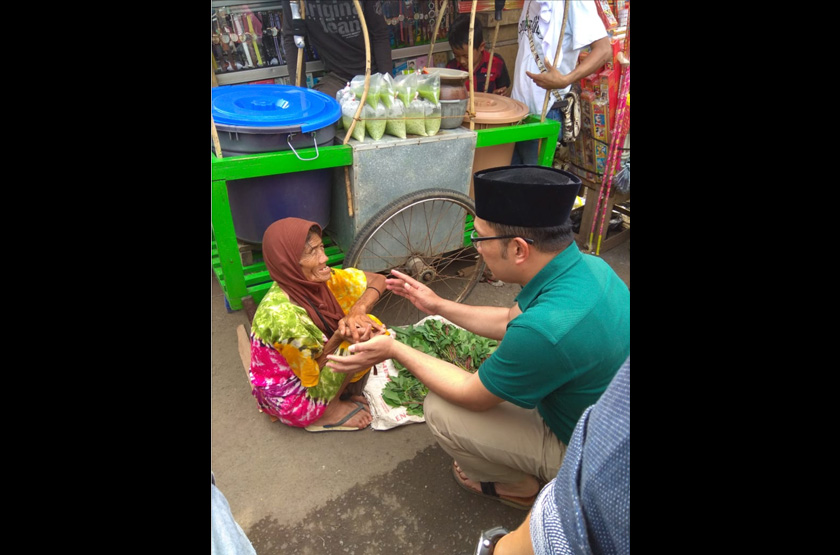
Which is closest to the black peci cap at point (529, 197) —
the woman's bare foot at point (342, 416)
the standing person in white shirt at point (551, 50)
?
the woman's bare foot at point (342, 416)

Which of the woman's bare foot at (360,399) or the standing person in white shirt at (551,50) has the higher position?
the standing person in white shirt at (551,50)

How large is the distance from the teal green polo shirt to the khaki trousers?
0.80 feet

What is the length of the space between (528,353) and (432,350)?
1626mm

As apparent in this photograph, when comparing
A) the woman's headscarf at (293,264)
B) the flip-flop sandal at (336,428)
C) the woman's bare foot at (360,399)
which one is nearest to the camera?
the woman's headscarf at (293,264)

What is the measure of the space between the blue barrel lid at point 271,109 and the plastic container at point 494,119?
108 cm

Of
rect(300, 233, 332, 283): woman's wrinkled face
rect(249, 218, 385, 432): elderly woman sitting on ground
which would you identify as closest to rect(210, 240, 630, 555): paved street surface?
rect(249, 218, 385, 432): elderly woman sitting on ground

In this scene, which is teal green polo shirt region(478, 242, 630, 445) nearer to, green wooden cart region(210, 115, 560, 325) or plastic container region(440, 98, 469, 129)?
green wooden cart region(210, 115, 560, 325)

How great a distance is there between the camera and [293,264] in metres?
2.44

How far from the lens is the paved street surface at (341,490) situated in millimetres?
2311

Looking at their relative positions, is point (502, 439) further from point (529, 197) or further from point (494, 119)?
point (494, 119)

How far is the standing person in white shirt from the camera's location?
3977 mm

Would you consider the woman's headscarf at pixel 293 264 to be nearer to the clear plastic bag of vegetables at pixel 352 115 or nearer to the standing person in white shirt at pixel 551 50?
the clear plastic bag of vegetables at pixel 352 115

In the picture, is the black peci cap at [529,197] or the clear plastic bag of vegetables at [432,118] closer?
→ the black peci cap at [529,197]
